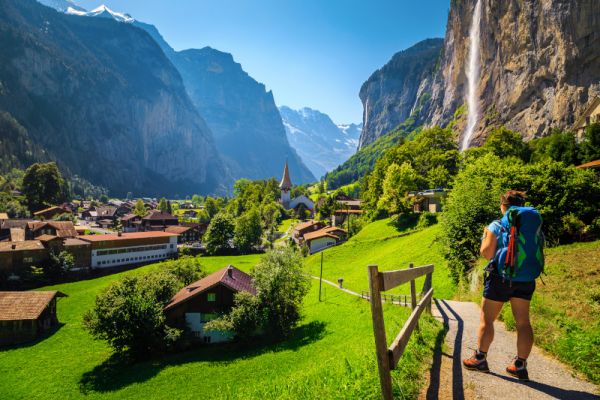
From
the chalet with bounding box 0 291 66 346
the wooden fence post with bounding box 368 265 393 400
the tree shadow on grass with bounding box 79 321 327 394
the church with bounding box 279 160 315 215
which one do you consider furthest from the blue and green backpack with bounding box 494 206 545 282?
the church with bounding box 279 160 315 215

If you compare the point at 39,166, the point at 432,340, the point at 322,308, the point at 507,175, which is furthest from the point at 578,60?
the point at 39,166

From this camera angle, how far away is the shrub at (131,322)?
28.9 metres

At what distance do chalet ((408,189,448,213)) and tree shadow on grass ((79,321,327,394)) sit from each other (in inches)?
1281

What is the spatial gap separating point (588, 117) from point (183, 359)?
75.9m

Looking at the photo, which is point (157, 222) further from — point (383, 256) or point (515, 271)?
Result: point (515, 271)

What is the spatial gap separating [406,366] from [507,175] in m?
22.3

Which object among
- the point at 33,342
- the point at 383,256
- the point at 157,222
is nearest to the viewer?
the point at 33,342

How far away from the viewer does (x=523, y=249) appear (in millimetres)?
5457

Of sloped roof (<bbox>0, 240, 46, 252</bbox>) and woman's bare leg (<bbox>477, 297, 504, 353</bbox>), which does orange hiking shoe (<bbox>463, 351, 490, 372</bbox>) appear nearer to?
woman's bare leg (<bbox>477, 297, 504, 353</bbox>)

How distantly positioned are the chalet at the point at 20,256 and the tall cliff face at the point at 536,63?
4129 inches

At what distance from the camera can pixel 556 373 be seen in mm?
5930

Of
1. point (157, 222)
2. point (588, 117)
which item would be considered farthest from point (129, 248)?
point (588, 117)

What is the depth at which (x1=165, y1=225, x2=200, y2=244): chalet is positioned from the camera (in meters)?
93.4

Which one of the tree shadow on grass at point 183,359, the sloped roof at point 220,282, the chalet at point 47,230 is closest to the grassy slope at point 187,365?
the tree shadow on grass at point 183,359
